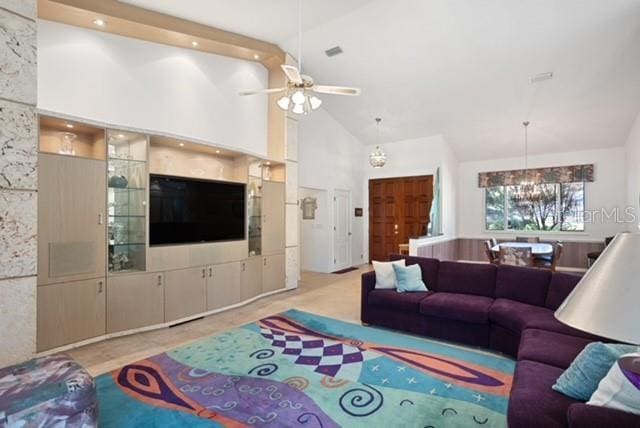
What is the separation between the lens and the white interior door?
820 cm

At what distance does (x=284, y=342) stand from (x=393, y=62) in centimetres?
496

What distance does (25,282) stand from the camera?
264cm

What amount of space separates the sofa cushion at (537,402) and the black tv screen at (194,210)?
400cm

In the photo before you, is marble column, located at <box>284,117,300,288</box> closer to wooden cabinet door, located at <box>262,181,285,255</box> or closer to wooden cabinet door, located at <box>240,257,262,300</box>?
wooden cabinet door, located at <box>262,181,285,255</box>

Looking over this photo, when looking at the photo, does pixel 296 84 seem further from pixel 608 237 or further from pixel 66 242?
pixel 608 237

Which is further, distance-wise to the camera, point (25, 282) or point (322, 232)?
point (322, 232)

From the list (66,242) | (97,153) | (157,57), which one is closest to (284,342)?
(66,242)

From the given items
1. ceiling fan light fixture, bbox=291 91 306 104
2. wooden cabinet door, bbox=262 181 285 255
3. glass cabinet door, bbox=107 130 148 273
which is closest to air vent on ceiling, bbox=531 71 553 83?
ceiling fan light fixture, bbox=291 91 306 104

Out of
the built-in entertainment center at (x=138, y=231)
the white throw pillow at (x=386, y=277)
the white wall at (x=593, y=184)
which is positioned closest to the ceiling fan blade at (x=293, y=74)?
Answer: the built-in entertainment center at (x=138, y=231)

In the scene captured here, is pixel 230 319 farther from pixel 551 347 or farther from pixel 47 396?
pixel 551 347

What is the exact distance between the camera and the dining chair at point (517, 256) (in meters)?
5.53

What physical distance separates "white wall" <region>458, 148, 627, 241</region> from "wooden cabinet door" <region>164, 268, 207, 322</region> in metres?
7.64

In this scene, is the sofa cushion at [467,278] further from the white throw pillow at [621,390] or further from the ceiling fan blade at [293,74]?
the ceiling fan blade at [293,74]

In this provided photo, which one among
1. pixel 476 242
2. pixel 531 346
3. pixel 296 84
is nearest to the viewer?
pixel 531 346
